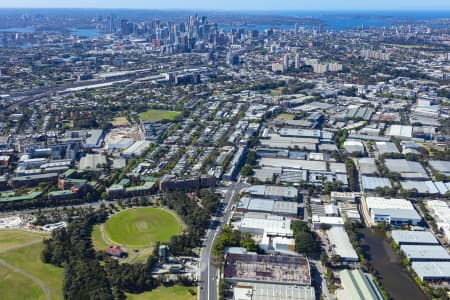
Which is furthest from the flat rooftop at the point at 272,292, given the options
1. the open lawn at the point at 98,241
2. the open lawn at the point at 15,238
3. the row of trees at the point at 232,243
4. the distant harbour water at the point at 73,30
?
the distant harbour water at the point at 73,30

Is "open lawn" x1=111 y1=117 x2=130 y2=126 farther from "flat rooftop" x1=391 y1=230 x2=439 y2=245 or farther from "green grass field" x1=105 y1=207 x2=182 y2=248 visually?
"flat rooftop" x1=391 y1=230 x2=439 y2=245

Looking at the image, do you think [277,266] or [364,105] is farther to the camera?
[364,105]

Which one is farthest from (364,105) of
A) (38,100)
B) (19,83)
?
(19,83)

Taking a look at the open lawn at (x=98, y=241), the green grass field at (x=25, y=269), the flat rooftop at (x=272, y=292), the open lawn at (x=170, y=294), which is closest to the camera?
the flat rooftop at (x=272, y=292)

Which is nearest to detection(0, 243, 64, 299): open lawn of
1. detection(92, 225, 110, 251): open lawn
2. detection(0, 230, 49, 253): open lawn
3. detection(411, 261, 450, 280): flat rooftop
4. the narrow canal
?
detection(0, 230, 49, 253): open lawn

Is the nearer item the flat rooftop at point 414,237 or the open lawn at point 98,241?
the open lawn at point 98,241

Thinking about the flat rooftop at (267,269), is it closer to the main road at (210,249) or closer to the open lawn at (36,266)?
the main road at (210,249)

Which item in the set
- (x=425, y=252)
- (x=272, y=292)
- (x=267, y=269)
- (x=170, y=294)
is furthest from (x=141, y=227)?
(x=425, y=252)

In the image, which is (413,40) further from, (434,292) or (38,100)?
(434,292)
